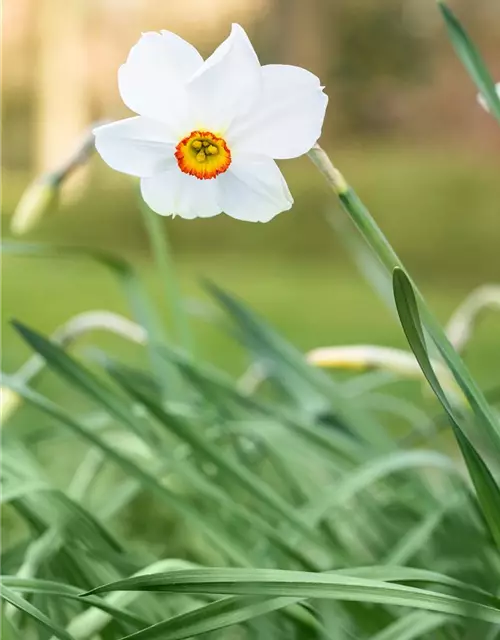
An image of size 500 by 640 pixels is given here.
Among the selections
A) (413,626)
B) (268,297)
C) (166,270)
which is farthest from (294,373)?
(268,297)

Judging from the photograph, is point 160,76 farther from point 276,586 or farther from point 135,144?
point 276,586

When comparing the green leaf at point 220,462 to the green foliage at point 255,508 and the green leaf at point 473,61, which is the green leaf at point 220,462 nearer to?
the green foliage at point 255,508

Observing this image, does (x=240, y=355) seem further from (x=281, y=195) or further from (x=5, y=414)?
(x=281, y=195)

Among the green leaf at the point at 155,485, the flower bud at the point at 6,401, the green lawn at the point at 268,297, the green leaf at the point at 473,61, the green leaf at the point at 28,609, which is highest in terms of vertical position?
the green lawn at the point at 268,297

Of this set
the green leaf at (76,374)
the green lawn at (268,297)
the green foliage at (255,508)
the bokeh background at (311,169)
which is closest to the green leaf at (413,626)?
the green foliage at (255,508)

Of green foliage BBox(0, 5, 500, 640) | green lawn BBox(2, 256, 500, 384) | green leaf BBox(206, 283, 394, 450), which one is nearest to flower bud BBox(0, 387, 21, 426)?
green foliage BBox(0, 5, 500, 640)

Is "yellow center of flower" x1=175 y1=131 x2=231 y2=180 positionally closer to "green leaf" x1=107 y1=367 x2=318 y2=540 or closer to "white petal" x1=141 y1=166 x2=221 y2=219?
"white petal" x1=141 y1=166 x2=221 y2=219


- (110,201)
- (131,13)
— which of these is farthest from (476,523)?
(131,13)
